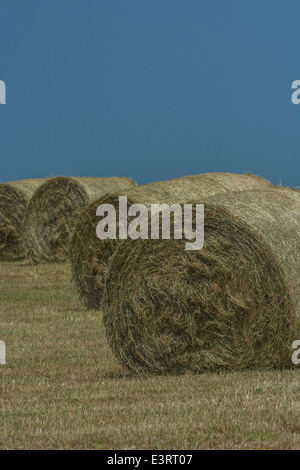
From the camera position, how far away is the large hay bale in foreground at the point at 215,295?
30.9 ft

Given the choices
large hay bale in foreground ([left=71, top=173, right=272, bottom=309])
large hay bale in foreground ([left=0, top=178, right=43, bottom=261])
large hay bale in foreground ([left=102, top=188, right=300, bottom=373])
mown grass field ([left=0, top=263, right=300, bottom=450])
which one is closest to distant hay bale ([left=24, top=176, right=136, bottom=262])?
large hay bale in foreground ([left=0, top=178, right=43, bottom=261])

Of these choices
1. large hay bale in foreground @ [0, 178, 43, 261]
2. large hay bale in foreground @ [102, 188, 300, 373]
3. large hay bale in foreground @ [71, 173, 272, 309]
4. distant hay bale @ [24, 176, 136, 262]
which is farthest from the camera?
large hay bale in foreground @ [0, 178, 43, 261]

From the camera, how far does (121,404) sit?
7.73m

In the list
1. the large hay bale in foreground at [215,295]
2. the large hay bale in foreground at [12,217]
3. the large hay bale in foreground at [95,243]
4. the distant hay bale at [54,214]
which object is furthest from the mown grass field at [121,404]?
the large hay bale in foreground at [12,217]

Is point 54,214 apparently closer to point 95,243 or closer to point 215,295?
point 95,243

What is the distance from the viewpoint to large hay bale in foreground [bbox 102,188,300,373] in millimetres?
9422

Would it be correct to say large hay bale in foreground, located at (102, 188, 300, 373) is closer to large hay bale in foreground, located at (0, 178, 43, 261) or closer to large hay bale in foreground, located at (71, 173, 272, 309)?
large hay bale in foreground, located at (71, 173, 272, 309)

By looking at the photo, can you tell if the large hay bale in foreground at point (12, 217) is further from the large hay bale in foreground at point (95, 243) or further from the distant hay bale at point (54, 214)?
the large hay bale in foreground at point (95, 243)

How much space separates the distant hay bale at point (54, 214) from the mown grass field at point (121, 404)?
10.5m

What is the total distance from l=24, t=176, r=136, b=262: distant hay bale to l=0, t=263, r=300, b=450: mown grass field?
10526mm

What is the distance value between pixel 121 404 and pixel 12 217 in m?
18.2

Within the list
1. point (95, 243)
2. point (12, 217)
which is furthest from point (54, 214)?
point (95, 243)

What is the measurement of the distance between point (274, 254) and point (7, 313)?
727 cm

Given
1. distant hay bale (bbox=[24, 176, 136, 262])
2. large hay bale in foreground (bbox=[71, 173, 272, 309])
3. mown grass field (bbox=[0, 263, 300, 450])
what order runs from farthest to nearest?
distant hay bale (bbox=[24, 176, 136, 262]) → large hay bale in foreground (bbox=[71, 173, 272, 309]) → mown grass field (bbox=[0, 263, 300, 450])
